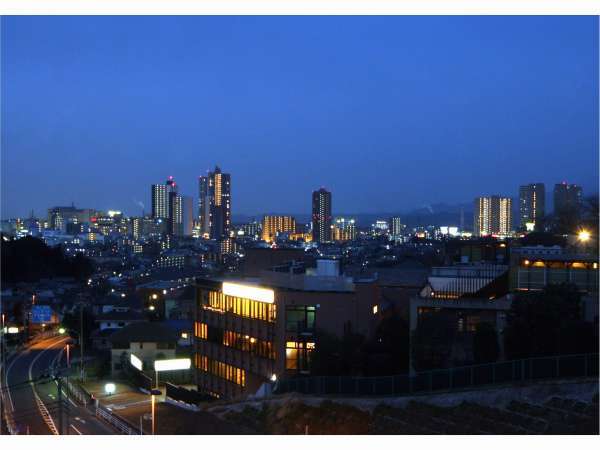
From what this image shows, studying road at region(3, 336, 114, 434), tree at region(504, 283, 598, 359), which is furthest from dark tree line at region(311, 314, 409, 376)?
road at region(3, 336, 114, 434)

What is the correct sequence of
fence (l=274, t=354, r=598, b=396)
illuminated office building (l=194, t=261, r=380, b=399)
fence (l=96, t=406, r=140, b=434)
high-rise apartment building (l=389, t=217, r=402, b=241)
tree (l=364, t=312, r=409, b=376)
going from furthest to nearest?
high-rise apartment building (l=389, t=217, r=402, b=241) < illuminated office building (l=194, t=261, r=380, b=399) < tree (l=364, t=312, r=409, b=376) < fence (l=96, t=406, r=140, b=434) < fence (l=274, t=354, r=598, b=396)

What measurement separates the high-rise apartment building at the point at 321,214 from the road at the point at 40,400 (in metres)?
30.9

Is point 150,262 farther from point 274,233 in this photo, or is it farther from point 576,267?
point 576,267

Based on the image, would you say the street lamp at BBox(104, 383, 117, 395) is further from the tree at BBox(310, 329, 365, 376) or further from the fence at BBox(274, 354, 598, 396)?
the fence at BBox(274, 354, 598, 396)

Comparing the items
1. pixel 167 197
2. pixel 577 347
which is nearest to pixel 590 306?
pixel 577 347

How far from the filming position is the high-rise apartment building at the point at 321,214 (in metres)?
50.2

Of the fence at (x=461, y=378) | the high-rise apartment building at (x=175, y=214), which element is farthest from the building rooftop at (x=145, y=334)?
the high-rise apartment building at (x=175, y=214)

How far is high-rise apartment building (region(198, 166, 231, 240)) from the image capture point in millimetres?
78375

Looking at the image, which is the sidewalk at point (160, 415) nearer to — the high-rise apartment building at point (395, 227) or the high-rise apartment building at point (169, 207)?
the high-rise apartment building at point (395, 227)

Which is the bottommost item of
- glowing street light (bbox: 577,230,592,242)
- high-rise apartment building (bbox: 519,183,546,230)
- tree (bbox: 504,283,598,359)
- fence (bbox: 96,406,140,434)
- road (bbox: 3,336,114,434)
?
road (bbox: 3,336,114,434)

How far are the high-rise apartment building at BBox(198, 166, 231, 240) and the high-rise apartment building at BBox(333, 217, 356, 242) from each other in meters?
19.1

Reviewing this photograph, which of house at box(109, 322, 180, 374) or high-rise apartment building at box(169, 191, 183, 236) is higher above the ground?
high-rise apartment building at box(169, 191, 183, 236)

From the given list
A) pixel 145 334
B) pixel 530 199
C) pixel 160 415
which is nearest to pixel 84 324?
pixel 145 334

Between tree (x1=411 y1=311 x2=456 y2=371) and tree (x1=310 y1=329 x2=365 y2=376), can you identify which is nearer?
tree (x1=411 y1=311 x2=456 y2=371)
